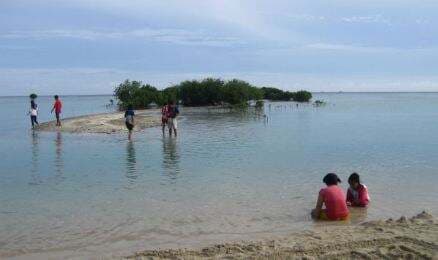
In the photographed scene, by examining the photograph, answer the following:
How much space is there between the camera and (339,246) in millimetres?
7699

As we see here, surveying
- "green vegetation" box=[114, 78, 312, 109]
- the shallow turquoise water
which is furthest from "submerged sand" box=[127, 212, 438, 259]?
"green vegetation" box=[114, 78, 312, 109]

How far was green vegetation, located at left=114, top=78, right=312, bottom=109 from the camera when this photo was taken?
63344 millimetres

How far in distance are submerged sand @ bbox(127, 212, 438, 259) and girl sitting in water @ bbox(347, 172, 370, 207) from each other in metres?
2.13

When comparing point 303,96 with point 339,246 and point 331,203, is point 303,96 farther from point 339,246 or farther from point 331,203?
→ point 339,246

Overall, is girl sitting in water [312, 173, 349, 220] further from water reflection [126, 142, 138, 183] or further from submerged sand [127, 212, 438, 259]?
water reflection [126, 142, 138, 183]

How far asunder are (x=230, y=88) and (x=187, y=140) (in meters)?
42.3

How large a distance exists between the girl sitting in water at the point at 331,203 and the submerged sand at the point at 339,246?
1.06 meters

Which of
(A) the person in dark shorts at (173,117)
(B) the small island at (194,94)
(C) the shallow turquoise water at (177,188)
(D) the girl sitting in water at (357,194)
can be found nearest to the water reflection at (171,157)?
(C) the shallow turquoise water at (177,188)

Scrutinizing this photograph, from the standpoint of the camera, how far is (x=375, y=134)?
93.8 ft

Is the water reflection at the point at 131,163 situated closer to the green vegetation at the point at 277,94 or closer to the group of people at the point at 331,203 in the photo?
the group of people at the point at 331,203

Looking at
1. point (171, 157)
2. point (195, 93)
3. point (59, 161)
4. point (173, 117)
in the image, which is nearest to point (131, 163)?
point (171, 157)

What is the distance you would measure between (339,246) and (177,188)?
19.4 ft

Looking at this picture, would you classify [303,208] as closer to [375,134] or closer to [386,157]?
[386,157]

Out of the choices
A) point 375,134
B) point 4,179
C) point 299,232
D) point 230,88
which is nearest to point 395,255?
point 299,232
